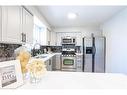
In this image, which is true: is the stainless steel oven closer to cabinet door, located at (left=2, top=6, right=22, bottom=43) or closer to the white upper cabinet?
the white upper cabinet

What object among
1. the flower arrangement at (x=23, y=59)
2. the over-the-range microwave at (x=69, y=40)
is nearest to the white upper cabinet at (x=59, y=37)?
the over-the-range microwave at (x=69, y=40)

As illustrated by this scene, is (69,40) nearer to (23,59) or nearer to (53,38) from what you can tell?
(53,38)

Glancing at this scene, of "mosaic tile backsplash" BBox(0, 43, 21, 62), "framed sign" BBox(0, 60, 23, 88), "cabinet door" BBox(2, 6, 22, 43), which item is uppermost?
"cabinet door" BBox(2, 6, 22, 43)

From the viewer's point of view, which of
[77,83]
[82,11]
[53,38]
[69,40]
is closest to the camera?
[77,83]

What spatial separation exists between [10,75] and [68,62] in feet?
18.9

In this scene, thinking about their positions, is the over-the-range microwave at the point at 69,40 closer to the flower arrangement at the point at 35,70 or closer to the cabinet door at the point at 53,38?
the cabinet door at the point at 53,38

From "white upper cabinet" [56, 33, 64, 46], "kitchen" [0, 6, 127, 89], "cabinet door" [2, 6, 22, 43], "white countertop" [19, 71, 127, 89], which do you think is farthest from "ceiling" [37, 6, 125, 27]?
"white countertop" [19, 71, 127, 89]

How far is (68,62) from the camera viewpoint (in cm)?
684

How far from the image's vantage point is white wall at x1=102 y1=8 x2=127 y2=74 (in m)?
4.01

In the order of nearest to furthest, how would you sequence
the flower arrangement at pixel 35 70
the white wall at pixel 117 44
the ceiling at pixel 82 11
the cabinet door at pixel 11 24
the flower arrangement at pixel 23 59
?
the flower arrangement at pixel 35 70
the flower arrangement at pixel 23 59
the cabinet door at pixel 11 24
the ceiling at pixel 82 11
the white wall at pixel 117 44

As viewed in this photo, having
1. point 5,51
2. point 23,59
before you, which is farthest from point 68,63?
point 23,59

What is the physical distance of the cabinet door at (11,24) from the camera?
1823mm

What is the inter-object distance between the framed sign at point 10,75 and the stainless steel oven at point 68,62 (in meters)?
5.62

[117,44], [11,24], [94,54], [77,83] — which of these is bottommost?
[77,83]
